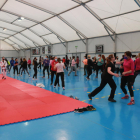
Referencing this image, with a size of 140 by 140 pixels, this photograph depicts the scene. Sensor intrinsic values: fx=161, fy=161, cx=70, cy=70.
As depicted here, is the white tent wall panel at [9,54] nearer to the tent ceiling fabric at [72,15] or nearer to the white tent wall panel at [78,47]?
the tent ceiling fabric at [72,15]

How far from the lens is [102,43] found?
20.9 meters

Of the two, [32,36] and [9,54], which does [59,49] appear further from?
[9,54]

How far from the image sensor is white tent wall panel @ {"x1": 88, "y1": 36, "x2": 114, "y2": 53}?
19.8m

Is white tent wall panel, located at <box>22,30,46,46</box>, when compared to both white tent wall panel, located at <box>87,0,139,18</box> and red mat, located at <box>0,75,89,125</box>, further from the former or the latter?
red mat, located at <box>0,75,89,125</box>

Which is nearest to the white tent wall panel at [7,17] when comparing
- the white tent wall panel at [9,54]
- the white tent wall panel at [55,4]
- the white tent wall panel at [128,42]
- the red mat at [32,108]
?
the white tent wall panel at [55,4]

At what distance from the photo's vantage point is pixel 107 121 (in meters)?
4.00

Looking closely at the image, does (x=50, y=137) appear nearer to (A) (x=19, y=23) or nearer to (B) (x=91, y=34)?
(B) (x=91, y=34)

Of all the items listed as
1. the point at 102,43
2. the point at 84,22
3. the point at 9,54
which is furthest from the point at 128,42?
the point at 9,54

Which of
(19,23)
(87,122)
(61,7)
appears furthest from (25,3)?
(87,122)

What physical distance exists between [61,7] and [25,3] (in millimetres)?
3804

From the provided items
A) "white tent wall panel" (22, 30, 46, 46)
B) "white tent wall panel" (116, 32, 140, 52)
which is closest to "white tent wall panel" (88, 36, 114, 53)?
"white tent wall panel" (116, 32, 140, 52)

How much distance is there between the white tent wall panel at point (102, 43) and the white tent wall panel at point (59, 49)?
20.1 feet

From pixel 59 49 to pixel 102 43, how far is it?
989cm

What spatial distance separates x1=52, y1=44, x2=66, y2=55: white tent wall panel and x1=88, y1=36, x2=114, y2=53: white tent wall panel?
6.14 m
